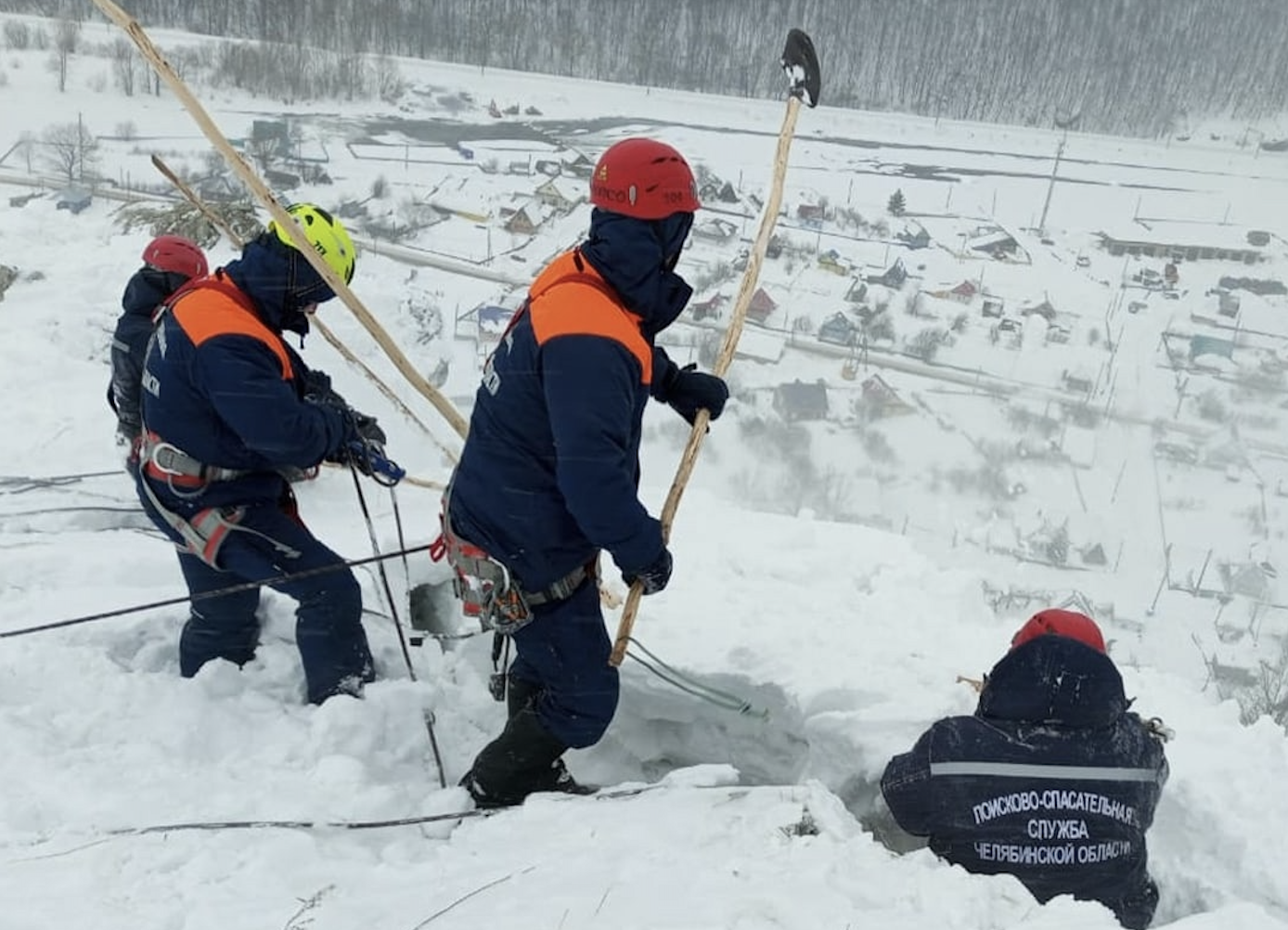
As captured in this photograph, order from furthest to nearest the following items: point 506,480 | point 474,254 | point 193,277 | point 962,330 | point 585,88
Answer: point 585,88 < point 962,330 < point 474,254 < point 193,277 < point 506,480

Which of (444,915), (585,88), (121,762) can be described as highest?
(585,88)

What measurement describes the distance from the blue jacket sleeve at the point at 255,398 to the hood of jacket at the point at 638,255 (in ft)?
3.61

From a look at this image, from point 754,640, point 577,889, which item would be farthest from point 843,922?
point 754,640

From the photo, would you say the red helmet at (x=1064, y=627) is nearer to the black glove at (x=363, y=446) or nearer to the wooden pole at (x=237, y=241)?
the black glove at (x=363, y=446)

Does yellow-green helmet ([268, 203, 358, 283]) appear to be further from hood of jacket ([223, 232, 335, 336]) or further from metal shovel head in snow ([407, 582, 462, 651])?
metal shovel head in snow ([407, 582, 462, 651])

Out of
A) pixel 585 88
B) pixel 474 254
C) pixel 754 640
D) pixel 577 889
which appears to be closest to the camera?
pixel 577 889

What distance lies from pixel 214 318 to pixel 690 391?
153 centimetres

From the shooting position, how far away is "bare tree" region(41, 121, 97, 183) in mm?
35594

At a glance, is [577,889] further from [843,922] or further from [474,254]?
[474,254]

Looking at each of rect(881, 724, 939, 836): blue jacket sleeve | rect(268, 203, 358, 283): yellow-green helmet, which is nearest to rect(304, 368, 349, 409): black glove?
rect(268, 203, 358, 283): yellow-green helmet

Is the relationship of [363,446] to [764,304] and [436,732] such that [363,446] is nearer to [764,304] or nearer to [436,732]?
[436,732]

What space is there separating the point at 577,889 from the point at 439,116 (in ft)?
196

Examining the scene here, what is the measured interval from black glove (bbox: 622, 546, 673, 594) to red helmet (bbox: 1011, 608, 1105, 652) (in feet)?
3.29

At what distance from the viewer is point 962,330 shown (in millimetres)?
40562
